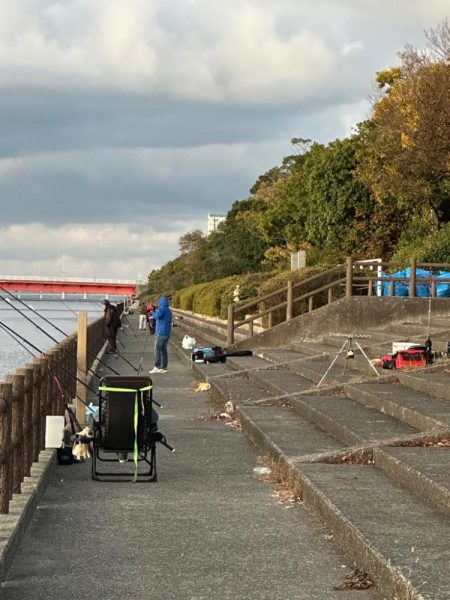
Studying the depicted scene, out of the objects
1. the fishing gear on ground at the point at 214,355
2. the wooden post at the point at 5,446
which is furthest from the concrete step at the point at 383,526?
the fishing gear on ground at the point at 214,355

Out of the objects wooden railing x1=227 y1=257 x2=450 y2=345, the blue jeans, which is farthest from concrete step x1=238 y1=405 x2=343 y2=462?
wooden railing x1=227 y1=257 x2=450 y2=345

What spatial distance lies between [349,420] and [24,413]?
4146 millimetres

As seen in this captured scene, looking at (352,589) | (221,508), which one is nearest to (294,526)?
(221,508)

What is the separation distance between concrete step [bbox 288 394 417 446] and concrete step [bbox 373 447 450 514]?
0.58m

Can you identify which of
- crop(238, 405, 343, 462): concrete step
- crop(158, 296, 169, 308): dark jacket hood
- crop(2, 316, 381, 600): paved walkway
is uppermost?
A: crop(158, 296, 169, 308): dark jacket hood

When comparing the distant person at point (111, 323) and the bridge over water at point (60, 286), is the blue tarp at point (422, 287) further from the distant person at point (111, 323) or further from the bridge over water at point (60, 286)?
the bridge over water at point (60, 286)

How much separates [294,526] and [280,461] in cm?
228

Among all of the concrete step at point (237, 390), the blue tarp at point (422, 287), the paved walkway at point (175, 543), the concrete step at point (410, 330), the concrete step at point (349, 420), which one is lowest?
the paved walkway at point (175, 543)

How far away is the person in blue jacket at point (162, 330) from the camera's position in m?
25.0

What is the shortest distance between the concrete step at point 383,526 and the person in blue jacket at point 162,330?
50.4ft

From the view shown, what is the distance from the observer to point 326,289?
27484 millimetres

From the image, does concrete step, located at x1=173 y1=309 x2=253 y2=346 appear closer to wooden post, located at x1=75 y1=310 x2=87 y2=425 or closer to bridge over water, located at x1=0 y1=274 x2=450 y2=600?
wooden post, located at x1=75 y1=310 x2=87 y2=425

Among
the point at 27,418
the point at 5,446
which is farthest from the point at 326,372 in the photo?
the point at 5,446

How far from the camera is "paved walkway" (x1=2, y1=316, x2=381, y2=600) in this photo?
6363mm
